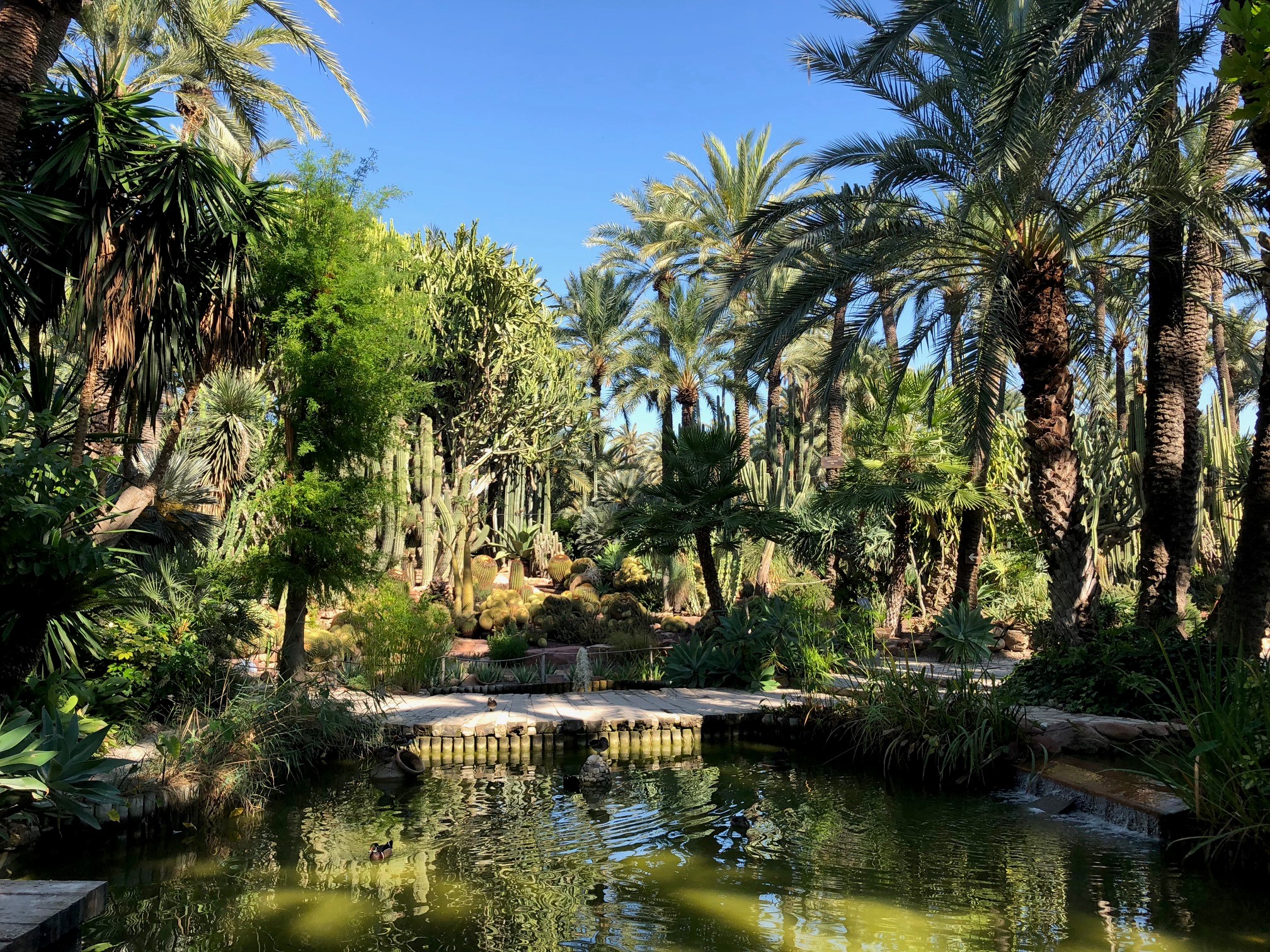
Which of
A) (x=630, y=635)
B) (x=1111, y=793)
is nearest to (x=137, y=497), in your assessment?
(x=630, y=635)

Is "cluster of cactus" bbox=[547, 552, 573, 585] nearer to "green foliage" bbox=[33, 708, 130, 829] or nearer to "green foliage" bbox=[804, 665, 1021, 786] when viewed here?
"green foliage" bbox=[804, 665, 1021, 786]

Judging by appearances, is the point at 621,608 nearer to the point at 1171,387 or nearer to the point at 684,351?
the point at 684,351

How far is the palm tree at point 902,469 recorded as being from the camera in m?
15.0

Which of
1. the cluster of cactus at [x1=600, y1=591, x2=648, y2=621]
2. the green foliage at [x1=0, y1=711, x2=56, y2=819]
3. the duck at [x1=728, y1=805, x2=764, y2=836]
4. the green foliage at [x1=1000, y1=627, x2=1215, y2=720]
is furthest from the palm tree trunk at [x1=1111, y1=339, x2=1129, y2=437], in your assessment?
the green foliage at [x1=0, y1=711, x2=56, y2=819]

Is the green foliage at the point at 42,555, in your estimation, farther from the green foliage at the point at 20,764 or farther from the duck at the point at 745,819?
the duck at the point at 745,819

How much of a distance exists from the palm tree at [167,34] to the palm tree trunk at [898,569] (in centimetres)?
1172

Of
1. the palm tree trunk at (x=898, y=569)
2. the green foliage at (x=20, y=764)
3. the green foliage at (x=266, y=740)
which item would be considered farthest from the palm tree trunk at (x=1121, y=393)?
the green foliage at (x=20, y=764)

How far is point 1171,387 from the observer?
9906mm

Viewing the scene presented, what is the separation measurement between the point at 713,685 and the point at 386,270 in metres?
7.29

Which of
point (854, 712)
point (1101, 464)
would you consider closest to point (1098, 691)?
point (854, 712)

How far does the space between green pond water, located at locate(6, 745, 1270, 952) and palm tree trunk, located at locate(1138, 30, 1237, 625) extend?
4.49 meters

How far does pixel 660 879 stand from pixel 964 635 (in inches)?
348

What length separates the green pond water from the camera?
469 cm

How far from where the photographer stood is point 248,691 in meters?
7.90
